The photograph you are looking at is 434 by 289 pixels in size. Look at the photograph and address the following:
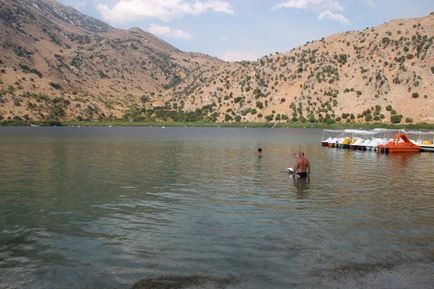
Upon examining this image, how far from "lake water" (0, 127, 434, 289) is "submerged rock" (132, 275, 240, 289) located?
0.25ft

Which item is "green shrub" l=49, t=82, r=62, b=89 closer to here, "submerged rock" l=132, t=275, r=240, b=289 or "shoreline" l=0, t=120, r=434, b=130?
"shoreline" l=0, t=120, r=434, b=130

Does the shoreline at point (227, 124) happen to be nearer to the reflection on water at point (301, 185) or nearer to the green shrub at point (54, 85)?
the green shrub at point (54, 85)

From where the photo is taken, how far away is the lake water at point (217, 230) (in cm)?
1381

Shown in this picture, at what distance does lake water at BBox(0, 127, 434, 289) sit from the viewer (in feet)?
45.3

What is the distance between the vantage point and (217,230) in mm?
18797

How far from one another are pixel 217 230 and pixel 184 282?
5785 millimetres

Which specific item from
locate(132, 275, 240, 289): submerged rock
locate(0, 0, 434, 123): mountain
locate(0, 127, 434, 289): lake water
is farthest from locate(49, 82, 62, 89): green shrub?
locate(132, 275, 240, 289): submerged rock

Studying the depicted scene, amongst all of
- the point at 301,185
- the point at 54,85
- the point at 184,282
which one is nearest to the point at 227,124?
the point at 54,85

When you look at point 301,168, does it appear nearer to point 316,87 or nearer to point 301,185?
point 301,185

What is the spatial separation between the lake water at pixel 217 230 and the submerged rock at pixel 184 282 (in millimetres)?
77

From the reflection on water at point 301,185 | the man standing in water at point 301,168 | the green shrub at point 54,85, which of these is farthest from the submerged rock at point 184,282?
the green shrub at point 54,85

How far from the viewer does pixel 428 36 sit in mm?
161625

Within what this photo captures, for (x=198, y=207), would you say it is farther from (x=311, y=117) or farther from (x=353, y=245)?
(x=311, y=117)

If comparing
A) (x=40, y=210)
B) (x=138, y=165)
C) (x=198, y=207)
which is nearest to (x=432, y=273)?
(x=198, y=207)
